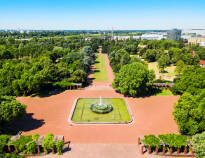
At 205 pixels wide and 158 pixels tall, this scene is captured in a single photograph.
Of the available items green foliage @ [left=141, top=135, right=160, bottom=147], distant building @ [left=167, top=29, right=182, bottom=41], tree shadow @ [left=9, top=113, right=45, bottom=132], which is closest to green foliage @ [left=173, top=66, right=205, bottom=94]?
green foliage @ [left=141, top=135, right=160, bottom=147]

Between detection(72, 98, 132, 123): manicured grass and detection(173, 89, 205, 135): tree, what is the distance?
295 inches

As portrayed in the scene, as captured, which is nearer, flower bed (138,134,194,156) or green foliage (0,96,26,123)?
flower bed (138,134,194,156)

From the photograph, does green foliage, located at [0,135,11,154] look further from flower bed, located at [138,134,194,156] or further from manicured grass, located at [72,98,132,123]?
flower bed, located at [138,134,194,156]

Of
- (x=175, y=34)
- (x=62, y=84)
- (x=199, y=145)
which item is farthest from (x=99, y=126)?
(x=175, y=34)

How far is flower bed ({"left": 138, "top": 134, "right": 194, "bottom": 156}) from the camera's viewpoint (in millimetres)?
17953

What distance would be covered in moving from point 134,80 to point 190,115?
13.2 meters

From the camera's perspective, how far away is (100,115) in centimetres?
2725

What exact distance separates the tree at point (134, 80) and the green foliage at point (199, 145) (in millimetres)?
15946

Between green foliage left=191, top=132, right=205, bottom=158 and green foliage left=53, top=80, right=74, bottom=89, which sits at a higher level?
green foliage left=53, top=80, right=74, bottom=89

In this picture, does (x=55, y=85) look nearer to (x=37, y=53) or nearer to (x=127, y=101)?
(x=127, y=101)

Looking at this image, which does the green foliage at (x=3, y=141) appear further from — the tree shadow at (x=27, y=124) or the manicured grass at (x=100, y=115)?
the manicured grass at (x=100, y=115)

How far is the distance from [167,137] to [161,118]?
8055 mm

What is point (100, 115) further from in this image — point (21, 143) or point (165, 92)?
point (165, 92)

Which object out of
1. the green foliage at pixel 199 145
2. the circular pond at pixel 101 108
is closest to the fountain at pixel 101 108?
the circular pond at pixel 101 108
